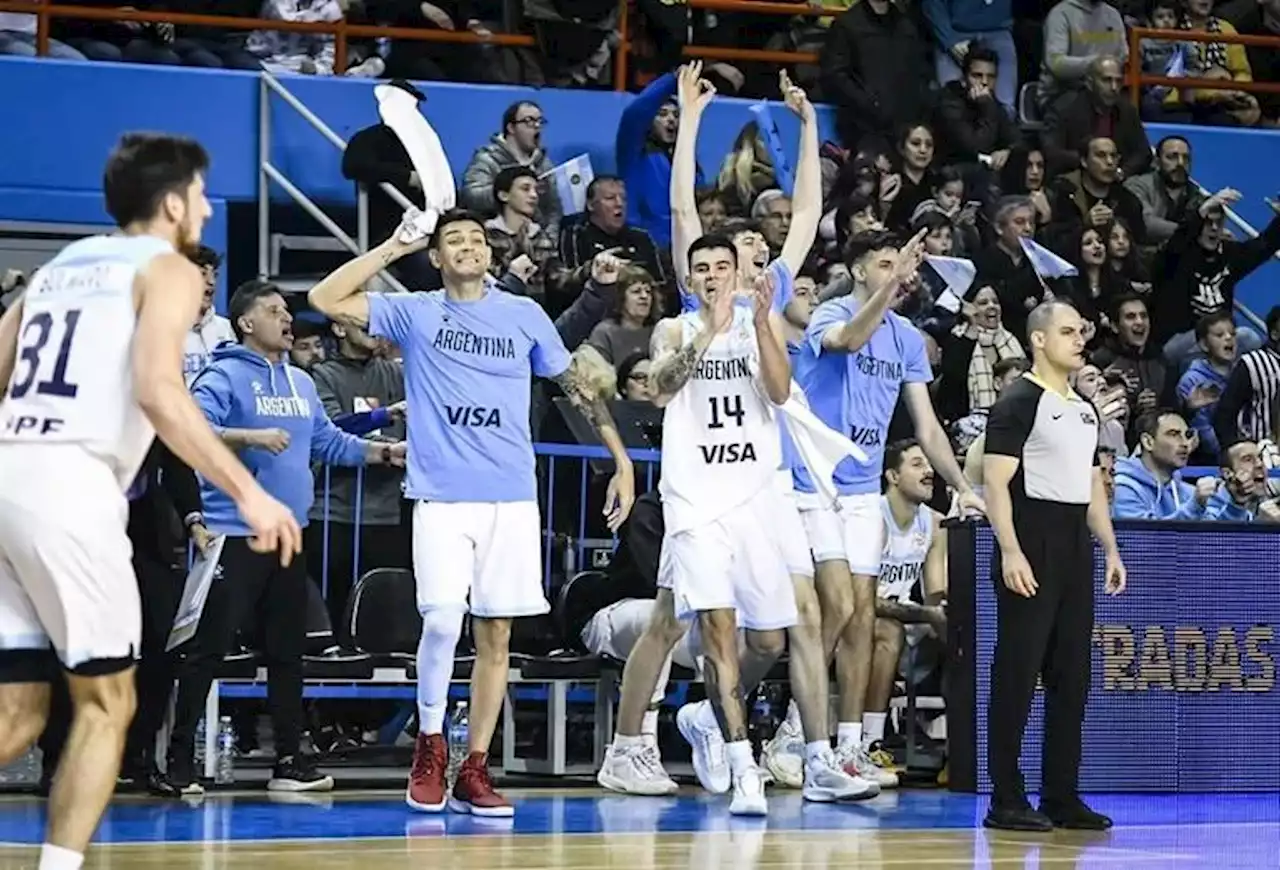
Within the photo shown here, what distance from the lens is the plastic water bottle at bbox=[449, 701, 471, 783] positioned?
12.6 meters

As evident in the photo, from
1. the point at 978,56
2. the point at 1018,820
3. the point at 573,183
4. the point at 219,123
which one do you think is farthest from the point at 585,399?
the point at 978,56

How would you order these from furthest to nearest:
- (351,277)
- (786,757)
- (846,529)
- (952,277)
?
(952,277), (786,757), (846,529), (351,277)

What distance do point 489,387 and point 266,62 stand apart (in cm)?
→ 657

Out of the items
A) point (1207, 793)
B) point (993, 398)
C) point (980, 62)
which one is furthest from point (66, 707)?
point (980, 62)

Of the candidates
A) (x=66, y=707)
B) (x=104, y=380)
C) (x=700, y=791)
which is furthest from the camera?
(x=700, y=791)

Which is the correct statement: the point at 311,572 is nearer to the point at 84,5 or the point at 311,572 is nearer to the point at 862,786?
the point at 862,786

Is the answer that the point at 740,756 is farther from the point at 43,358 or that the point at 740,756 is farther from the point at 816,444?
the point at 43,358

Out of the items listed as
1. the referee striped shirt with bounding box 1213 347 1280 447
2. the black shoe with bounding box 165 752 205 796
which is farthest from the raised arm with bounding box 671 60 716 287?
the referee striped shirt with bounding box 1213 347 1280 447

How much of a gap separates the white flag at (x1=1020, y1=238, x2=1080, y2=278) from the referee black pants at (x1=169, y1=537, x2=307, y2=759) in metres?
6.63

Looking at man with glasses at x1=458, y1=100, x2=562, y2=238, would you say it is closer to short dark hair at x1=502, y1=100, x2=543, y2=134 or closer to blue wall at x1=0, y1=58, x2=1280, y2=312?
short dark hair at x1=502, y1=100, x2=543, y2=134

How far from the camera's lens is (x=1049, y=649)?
10.5 metres

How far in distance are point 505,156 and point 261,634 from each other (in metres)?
5.01

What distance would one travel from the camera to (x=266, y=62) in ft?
54.4

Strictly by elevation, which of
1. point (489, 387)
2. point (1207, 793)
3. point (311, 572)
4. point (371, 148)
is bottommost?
point (1207, 793)
